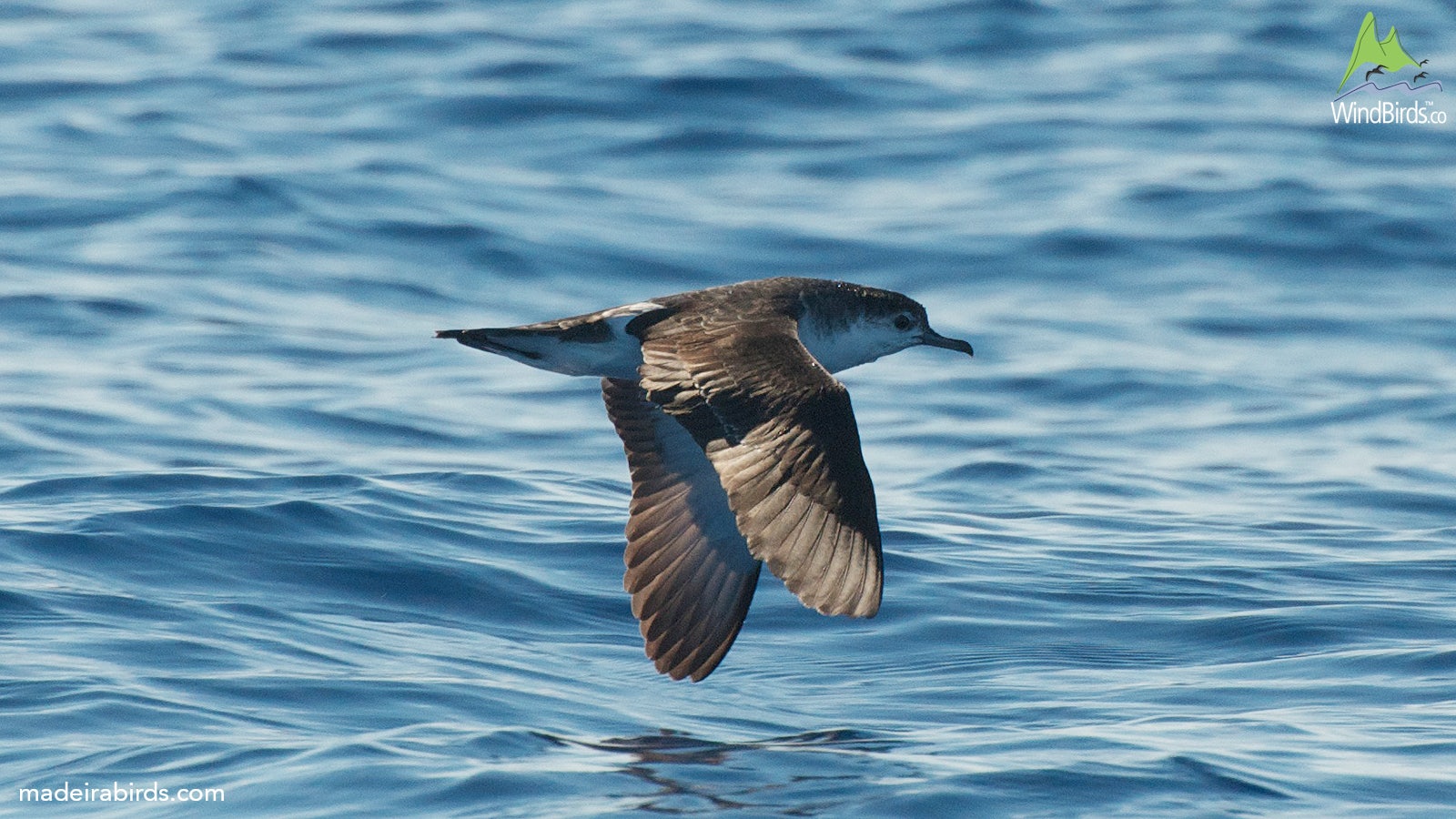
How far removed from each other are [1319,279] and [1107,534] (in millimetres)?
5269

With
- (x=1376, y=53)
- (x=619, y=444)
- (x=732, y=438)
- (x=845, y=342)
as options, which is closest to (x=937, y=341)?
(x=845, y=342)

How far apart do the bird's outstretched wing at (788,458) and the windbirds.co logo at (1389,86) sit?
1214cm

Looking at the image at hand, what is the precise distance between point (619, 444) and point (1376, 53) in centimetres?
1057

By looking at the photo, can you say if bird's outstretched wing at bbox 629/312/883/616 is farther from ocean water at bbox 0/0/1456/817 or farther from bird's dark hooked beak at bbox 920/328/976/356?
bird's dark hooked beak at bbox 920/328/976/356

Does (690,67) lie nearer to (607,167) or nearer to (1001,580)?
(607,167)

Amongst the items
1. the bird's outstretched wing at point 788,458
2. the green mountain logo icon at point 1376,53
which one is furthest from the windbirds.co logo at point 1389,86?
the bird's outstretched wing at point 788,458

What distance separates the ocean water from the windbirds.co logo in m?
0.18

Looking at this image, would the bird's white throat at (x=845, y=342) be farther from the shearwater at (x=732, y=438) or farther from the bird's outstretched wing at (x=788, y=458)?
the bird's outstretched wing at (x=788, y=458)

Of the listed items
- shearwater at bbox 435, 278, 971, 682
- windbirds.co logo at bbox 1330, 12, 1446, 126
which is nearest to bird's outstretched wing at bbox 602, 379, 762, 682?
shearwater at bbox 435, 278, 971, 682

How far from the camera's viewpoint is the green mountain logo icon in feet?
57.2

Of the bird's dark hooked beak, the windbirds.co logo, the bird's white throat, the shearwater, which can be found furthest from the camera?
the windbirds.co logo

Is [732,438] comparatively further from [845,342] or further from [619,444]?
[619,444]

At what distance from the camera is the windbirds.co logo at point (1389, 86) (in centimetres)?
1678

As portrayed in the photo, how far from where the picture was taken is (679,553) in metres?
6.60
